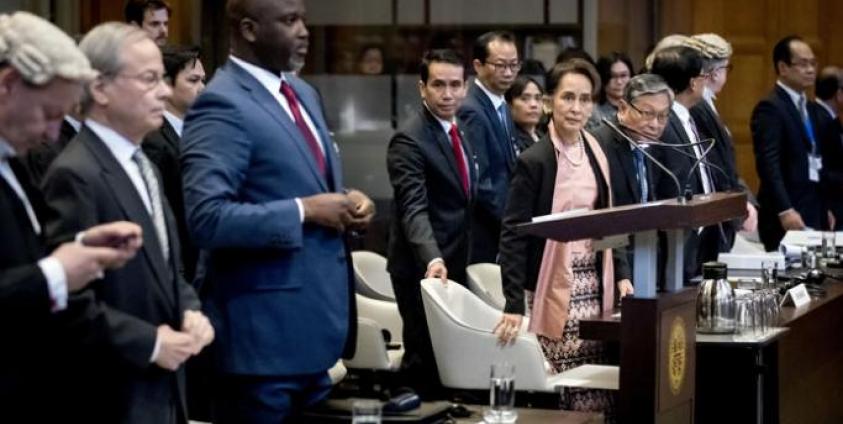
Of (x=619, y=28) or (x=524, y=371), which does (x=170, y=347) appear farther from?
(x=619, y=28)

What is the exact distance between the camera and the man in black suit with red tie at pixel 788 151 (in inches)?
371

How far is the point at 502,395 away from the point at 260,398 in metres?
0.55

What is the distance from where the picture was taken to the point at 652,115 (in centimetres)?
613

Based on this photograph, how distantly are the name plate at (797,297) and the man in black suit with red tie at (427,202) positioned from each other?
121 centimetres

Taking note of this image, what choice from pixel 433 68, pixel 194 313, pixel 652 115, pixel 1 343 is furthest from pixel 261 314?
pixel 433 68

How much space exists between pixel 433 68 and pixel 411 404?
304 cm

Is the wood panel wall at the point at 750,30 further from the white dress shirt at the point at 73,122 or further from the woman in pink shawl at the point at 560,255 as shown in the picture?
the white dress shirt at the point at 73,122

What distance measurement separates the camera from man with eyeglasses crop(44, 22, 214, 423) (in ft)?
11.5

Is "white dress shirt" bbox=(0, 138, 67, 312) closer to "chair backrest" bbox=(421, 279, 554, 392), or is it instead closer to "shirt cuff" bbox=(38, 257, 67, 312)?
"shirt cuff" bbox=(38, 257, 67, 312)

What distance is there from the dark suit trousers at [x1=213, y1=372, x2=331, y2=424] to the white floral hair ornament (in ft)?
3.24

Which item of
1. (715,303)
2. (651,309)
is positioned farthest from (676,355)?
(715,303)

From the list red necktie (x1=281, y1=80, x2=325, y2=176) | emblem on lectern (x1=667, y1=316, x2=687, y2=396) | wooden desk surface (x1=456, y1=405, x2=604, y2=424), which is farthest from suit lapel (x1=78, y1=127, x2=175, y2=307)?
emblem on lectern (x1=667, y1=316, x2=687, y2=396)

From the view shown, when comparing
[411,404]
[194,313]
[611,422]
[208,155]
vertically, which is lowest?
[611,422]

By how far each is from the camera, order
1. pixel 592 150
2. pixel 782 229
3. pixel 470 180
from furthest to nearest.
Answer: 1. pixel 782 229
2. pixel 470 180
3. pixel 592 150
